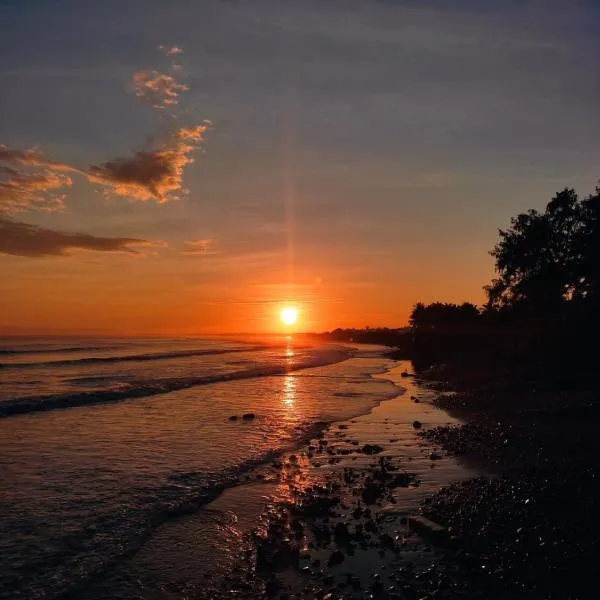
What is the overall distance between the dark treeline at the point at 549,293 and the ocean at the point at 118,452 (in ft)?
45.5

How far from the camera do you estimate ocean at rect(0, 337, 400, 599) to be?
471 inches

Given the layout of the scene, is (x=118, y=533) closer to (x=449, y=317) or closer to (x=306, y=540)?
(x=306, y=540)

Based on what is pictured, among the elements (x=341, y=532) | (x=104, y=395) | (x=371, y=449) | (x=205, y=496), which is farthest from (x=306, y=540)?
(x=104, y=395)

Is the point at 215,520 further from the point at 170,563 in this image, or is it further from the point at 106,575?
the point at 106,575

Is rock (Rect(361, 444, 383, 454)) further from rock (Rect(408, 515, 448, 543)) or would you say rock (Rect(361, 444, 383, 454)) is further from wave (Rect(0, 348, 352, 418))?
wave (Rect(0, 348, 352, 418))

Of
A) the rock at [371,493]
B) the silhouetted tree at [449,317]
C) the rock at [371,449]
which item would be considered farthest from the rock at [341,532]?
the silhouetted tree at [449,317]

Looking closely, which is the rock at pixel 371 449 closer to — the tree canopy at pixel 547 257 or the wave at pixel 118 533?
the wave at pixel 118 533

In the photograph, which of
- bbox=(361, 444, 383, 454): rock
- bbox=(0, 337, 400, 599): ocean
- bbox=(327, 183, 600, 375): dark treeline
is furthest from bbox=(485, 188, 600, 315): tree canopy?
bbox=(361, 444, 383, 454): rock

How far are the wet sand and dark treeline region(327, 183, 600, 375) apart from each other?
25830mm

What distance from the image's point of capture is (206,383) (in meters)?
50.5

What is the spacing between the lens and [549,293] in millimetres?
61531

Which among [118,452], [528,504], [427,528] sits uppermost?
[528,504]

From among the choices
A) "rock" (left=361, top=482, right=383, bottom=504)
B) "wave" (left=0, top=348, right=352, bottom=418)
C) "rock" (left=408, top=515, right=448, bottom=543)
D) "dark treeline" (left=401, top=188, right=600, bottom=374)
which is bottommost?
"wave" (left=0, top=348, right=352, bottom=418)

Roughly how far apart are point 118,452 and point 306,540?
11784 millimetres
